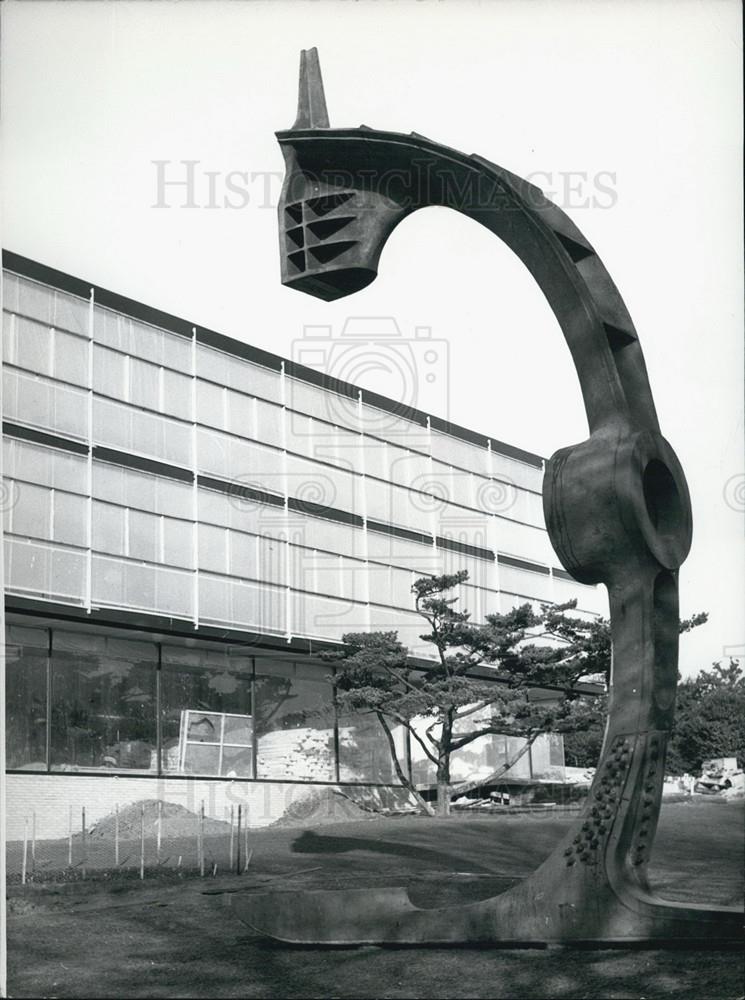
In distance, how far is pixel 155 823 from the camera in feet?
50.4

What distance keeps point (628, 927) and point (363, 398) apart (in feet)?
39.9

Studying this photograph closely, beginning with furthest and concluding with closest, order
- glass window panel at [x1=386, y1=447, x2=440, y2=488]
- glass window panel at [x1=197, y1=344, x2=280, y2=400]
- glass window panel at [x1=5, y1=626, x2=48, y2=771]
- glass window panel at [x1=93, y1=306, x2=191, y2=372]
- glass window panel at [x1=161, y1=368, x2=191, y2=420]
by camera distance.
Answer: glass window panel at [x1=386, y1=447, x2=440, y2=488], glass window panel at [x1=197, y1=344, x2=280, y2=400], glass window panel at [x1=161, y1=368, x2=191, y2=420], glass window panel at [x1=93, y1=306, x2=191, y2=372], glass window panel at [x1=5, y1=626, x2=48, y2=771]

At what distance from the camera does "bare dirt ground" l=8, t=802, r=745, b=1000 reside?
5.69 metres

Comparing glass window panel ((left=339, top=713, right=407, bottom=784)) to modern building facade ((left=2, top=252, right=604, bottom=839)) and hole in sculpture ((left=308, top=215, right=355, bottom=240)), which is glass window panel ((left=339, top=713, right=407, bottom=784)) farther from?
hole in sculpture ((left=308, top=215, right=355, bottom=240))

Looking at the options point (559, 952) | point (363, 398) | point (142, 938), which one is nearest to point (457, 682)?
point (363, 398)

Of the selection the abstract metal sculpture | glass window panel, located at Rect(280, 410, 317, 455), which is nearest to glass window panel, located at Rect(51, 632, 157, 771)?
glass window panel, located at Rect(280, 410, 317, 455)

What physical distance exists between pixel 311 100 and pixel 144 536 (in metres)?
10.1

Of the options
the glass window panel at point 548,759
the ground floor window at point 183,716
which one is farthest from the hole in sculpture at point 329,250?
the glass window panel at point 548,759

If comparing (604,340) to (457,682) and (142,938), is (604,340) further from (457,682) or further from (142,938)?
(457,682)

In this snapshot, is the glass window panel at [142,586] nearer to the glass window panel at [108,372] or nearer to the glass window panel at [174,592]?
the glass window panel at [174,592]

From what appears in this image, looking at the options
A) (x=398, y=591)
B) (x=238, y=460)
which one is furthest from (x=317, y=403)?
(x=398, y=591)

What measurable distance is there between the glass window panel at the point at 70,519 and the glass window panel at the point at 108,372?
1.50 m

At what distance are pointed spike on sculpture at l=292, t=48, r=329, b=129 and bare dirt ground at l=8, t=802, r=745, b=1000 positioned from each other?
437 centimetres

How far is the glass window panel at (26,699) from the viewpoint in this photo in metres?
15.1
